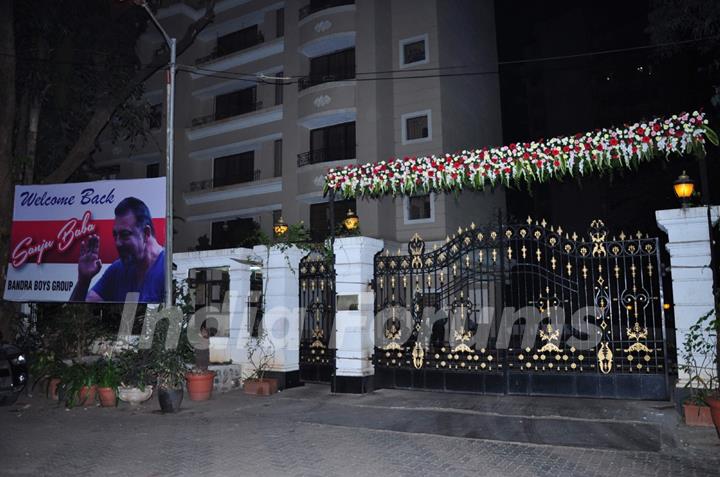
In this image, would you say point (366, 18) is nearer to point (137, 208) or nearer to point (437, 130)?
point (437, 130)

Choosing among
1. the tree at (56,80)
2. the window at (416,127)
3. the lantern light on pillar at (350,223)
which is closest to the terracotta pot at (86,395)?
the tree at (56,80)

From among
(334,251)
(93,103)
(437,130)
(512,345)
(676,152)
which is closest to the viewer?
(676,152)

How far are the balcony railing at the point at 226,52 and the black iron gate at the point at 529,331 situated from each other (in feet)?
62.5

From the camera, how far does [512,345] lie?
33.7 ft

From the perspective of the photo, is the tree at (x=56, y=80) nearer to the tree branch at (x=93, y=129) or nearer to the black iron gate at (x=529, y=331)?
the tree branch at (x=93, y=129)

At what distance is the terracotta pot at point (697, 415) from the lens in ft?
24.1

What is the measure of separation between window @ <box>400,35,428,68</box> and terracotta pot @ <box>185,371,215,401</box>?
15705mm

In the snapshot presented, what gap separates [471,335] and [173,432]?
545cm

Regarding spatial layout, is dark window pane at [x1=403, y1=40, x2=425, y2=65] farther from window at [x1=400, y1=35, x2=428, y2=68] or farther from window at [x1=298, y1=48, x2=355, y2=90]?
window at [x1=298, y1=48, x2=355, y2=90]

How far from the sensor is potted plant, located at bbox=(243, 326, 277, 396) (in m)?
11.0

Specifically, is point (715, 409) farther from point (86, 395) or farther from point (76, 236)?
point (76, 236)

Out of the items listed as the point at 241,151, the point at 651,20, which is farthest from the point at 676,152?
the point at 241,151

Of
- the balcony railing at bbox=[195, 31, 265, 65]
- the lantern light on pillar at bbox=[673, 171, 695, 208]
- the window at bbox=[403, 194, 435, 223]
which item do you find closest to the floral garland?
the lantern light on pillar at bbox=[673, 171, 695, 208]

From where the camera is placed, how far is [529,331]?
34.0ft
